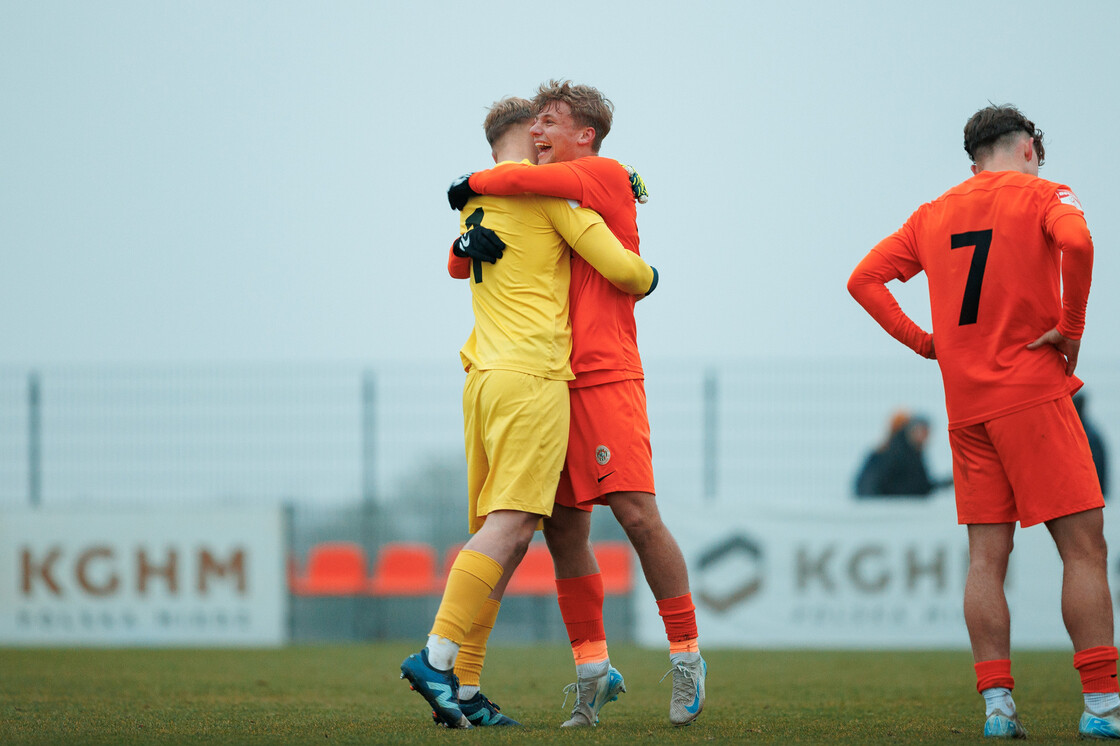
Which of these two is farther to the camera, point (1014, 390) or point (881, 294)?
point (881, 294)

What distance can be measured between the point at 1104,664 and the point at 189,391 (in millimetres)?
9425

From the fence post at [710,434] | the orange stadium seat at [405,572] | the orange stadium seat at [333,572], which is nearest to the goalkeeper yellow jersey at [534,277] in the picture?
the fence post at [710,434]

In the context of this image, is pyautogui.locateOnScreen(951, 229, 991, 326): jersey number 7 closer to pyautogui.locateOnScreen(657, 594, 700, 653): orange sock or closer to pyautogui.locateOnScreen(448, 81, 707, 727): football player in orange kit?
pyautogui.locateOnScreen(448, 81, 707, 727): football player in orange kit

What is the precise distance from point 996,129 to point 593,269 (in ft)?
4.80

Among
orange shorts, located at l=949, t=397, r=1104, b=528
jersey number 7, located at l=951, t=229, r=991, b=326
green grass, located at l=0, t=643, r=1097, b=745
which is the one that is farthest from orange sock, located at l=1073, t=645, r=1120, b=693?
jersey number 7, located at l=951, t=229, r=991, b=326

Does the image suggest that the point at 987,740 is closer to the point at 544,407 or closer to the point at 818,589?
the point at 544,407

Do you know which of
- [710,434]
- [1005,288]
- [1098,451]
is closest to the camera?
[1005,288]

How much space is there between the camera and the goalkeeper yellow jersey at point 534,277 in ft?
12.5

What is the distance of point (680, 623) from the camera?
3.92 metres

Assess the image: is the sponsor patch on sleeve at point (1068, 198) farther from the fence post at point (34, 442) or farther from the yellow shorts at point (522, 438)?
the fence post at point (34, 442)

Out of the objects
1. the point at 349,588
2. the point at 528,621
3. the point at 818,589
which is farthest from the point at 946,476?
the point at 349,588

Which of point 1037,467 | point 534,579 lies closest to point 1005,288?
point 1037,467

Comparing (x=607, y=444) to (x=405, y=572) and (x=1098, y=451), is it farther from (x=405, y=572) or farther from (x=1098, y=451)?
(x=405, y=572)

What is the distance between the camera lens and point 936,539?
9508mm
